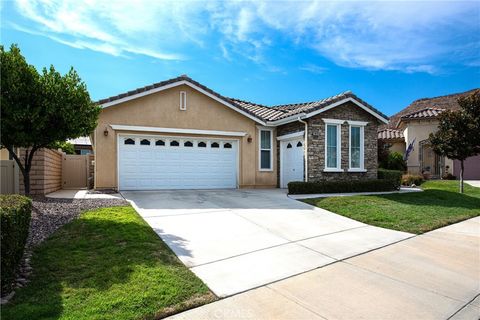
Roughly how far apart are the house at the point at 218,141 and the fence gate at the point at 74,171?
16.9 feet

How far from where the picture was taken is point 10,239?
3.78 m

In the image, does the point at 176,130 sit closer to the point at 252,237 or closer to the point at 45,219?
the point at 45,219

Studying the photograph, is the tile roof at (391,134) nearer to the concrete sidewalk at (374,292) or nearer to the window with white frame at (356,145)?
the window with white frame at (356,145)

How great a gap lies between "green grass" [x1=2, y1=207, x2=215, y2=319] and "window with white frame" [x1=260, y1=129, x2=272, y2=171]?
10.2m

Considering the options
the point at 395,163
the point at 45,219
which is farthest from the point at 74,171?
the point at 395,163

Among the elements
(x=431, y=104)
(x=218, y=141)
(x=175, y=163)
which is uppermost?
(x=431, y=104)

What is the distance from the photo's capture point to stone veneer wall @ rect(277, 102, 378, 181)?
14.0 m

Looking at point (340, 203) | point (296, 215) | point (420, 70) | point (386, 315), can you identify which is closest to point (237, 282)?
point (386, 315)

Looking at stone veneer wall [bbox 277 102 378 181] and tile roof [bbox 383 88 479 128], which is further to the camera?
tile roof [bbox 383 88 479 128]

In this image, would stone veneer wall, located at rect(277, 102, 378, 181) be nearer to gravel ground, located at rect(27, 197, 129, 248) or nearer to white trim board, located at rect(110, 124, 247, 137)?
white trim board, located at rect(110, 124, 247, 137)

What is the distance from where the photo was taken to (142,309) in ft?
11.3

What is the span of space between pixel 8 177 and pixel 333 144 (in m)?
13.2

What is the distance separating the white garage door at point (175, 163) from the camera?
13242mm

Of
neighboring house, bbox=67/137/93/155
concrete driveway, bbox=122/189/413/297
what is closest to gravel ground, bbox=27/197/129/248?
concrete driveway, bbox=122/189/413/297
